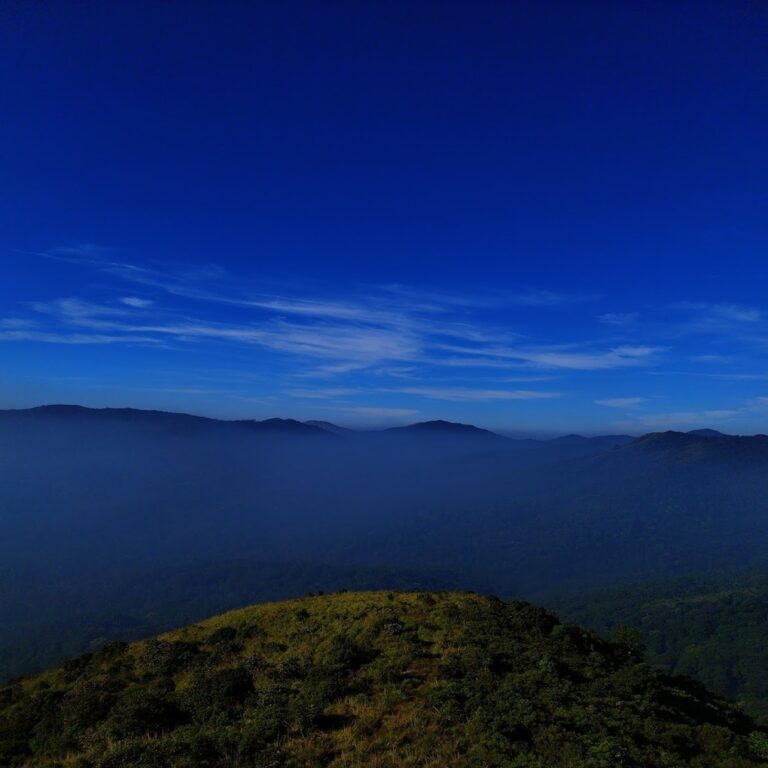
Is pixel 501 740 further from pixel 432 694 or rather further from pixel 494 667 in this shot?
pixel 494 667

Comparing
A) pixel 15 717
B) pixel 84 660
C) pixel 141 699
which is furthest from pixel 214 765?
pixel 84 660

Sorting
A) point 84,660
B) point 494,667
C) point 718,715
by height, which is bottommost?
point 84,660

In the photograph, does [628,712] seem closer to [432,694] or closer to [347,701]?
[432,694]

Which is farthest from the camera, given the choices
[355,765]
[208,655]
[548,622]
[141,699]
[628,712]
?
[548,622]

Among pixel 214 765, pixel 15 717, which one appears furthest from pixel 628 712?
pixel 15 717

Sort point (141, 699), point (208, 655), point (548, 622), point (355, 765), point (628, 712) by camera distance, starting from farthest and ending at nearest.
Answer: point (548, 622) → point (208, 655) → point (141, 699) → point (628, 712) → point (355, 765)

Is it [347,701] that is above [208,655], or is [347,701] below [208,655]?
above

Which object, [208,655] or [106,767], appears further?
[208,655]
